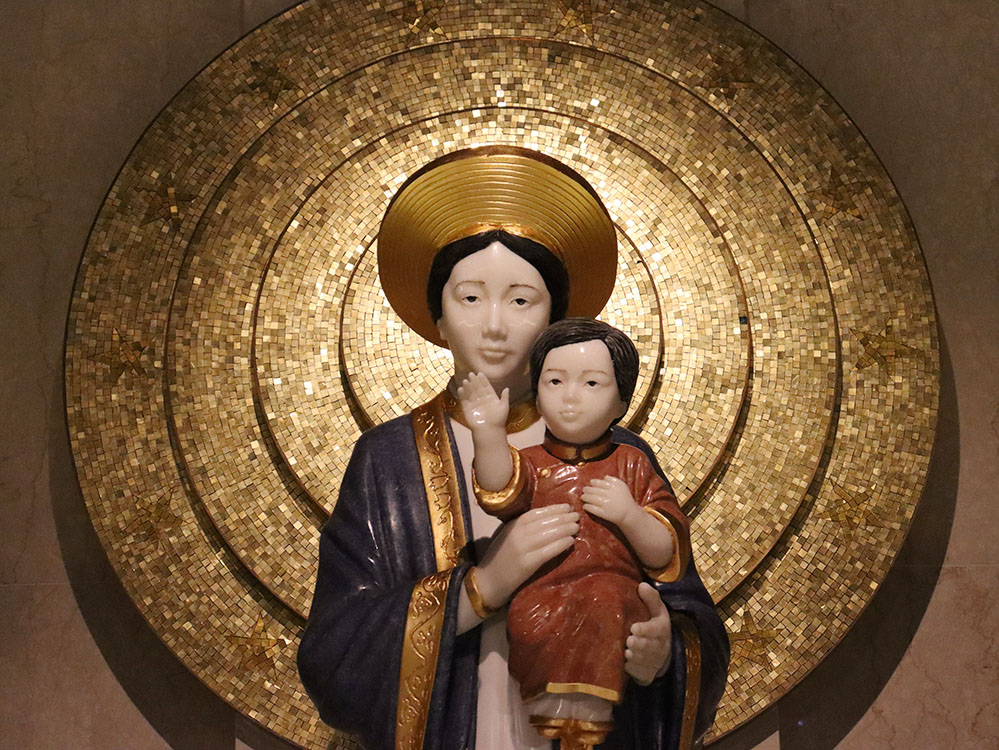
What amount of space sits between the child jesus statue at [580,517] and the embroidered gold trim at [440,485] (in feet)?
0.66

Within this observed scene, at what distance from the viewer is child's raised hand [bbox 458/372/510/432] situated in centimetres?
188

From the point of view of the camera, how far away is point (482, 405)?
1.88m

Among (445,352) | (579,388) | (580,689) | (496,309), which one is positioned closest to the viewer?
(580,689)

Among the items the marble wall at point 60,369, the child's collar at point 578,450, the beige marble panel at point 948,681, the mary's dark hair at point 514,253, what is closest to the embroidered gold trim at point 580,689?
the child's collar at point 578,450

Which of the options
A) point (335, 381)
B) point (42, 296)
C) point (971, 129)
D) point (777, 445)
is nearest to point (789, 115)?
point (971, 129)

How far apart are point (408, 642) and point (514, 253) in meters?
0.61

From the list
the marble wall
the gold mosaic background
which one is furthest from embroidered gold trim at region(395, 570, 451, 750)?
the marble wall

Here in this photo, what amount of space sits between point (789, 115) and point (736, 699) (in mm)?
1131

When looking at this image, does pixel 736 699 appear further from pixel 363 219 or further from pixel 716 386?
pixel 363 219

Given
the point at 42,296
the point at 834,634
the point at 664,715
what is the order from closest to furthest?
the point at 664,715 < the point at 834,634 < the point at 42,296

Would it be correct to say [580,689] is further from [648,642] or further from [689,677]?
[689,677]

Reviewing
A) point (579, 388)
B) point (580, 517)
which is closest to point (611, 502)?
point (580, 517)

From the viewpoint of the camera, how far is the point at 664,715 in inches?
79.7

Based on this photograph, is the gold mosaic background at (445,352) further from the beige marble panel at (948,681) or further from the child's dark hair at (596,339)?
the child's dark hair at (596,339)
